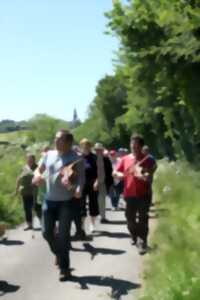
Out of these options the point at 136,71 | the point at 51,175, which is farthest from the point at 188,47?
the point at 51,175

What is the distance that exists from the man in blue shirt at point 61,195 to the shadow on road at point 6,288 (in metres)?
0.64

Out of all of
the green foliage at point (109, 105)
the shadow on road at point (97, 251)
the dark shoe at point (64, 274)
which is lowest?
the dark shoe at point (64, 274)

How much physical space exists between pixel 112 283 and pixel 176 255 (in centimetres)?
93

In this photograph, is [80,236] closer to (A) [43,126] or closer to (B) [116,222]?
(B) [116,222]

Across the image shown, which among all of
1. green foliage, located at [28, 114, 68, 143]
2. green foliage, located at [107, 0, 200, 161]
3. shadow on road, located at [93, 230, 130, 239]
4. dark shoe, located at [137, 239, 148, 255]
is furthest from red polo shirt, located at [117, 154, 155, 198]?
green foliage, located at [28, 114, 68, 143]

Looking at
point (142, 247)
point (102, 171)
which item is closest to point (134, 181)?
point (142, 247)

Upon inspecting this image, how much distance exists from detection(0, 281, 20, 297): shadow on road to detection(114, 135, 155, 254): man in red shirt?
279 cm

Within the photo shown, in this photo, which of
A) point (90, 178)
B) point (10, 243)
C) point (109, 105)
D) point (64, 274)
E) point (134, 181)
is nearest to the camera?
point (64, 274)

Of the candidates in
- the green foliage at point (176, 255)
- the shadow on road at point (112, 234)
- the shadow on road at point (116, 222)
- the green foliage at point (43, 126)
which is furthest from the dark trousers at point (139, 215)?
the green foliage at point (43, 126)

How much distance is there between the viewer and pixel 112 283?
10031 millimetres

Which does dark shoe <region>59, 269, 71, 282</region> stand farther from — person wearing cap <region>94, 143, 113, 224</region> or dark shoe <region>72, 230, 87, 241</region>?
person wearing cap <region>94, 143, 113, 224</region>

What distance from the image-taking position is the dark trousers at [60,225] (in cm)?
1006

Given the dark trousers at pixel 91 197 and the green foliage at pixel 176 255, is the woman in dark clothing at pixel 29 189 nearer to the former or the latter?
the dark trousers at pixel 91 197

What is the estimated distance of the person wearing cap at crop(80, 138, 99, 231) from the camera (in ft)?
49.0
